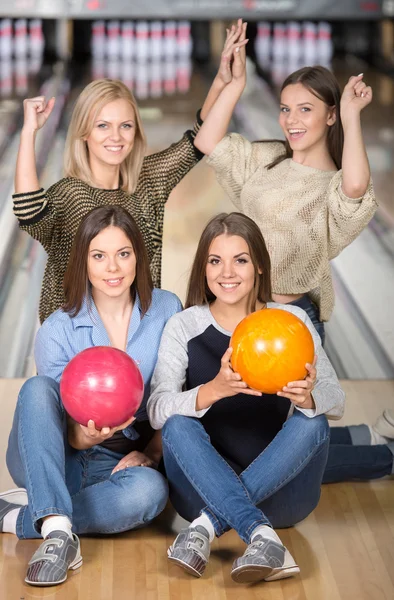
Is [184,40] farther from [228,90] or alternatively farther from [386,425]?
[386,425]

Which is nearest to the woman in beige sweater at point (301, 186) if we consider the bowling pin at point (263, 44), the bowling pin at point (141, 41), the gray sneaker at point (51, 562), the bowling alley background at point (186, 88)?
the bowling alley background at point (186, 88)

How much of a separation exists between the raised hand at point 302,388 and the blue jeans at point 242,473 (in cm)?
8

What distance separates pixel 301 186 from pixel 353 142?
0.22m

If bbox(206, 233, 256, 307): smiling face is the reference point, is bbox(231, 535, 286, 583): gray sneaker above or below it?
below

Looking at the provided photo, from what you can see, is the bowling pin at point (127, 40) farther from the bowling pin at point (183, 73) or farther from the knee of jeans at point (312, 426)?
the knee of jeans at point (312, 426)

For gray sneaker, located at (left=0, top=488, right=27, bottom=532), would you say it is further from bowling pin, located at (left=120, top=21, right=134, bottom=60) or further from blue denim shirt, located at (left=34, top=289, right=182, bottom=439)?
bowling pin, located at (left=120, top=21, right=134, bottom=60)

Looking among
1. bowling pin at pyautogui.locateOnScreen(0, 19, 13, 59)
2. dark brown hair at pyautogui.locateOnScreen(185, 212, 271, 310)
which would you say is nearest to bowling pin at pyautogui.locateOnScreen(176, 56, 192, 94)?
bowling pin at pyautogui.locateOnScreen(0, 19, 13, 59)

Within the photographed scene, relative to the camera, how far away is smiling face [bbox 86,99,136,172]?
2582 millimetres

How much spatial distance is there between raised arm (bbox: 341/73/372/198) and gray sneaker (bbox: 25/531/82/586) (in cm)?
108

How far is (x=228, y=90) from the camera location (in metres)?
2.68

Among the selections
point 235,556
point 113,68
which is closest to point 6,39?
point 113,68

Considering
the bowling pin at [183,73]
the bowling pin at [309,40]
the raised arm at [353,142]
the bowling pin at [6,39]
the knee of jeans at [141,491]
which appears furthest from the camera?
the bowling pin at [309,40]

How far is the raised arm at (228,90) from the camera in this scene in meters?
2.67

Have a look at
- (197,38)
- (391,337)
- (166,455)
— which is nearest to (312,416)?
(166,455)
